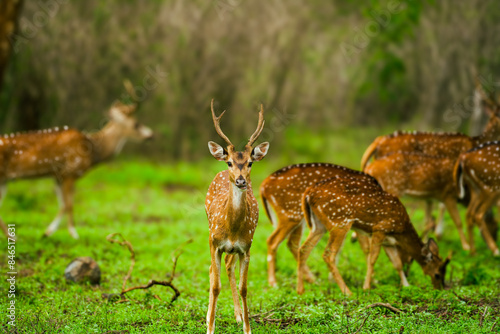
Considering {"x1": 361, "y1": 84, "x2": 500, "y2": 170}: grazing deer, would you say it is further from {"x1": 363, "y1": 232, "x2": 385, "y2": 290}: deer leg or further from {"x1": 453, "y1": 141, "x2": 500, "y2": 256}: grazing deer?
{"x1": 363, "y1": 232, "x2": 385, "y2": 290}: deer leg

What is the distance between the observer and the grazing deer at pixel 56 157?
8781 mm

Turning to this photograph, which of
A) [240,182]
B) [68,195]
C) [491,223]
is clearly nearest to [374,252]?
[240,182]

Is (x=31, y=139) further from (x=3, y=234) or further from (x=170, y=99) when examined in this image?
(x=170, y=99)

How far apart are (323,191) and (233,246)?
1763mm

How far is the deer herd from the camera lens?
17.5ft

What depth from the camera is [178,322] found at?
5.57 meters

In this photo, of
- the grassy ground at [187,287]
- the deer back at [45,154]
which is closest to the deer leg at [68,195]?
the deer back at [45,154]

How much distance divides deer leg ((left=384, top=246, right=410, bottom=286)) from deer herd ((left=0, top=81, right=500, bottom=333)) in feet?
0.04

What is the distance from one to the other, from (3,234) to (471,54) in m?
10.3

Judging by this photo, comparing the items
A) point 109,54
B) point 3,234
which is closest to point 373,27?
point 109,54

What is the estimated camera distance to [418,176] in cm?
845

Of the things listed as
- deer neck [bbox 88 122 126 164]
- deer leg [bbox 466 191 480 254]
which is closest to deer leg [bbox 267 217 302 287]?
deer leg [bbox 466 191 480 254]

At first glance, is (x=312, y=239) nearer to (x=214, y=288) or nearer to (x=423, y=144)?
(x=214, y=288)

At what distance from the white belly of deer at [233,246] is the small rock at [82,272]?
2294mm
